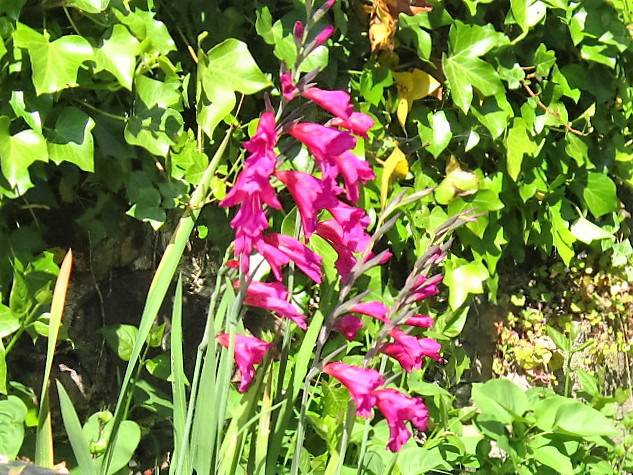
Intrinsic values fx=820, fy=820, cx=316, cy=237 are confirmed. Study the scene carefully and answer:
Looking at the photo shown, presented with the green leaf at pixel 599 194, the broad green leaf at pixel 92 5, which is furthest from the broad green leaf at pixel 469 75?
the broad green leaf at pixel 92 5

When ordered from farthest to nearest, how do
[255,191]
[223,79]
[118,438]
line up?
[223,79] < [118,438] < [255,191]

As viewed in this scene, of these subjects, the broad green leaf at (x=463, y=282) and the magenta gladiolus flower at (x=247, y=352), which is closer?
the magenta gladiolus flower at (x=247, y=352)

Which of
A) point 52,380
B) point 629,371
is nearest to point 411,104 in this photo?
point 52,380

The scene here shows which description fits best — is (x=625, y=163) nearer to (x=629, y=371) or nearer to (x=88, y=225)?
(x=629, y=371)

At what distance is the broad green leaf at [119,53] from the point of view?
157 centimetres

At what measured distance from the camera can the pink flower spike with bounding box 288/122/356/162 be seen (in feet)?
3.68

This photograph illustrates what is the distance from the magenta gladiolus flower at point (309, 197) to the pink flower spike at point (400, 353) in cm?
26

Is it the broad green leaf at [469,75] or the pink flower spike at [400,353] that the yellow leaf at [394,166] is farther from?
the pink flower spike at [400,353]

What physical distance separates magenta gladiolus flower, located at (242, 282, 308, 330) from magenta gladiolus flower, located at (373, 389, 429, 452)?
0.54 feet

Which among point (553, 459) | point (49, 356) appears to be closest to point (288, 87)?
point (49, 356)

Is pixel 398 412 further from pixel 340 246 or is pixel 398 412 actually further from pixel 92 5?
pixel 92 5

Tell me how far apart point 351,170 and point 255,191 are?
17 cm

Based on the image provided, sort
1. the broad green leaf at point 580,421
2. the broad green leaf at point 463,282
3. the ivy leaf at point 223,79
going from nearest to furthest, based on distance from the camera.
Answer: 1. the ivy leaf at point 223,79
2. the broad green leaf at point 580,421
3. the broad green leaf at point 463,282

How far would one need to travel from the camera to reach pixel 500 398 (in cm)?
197
